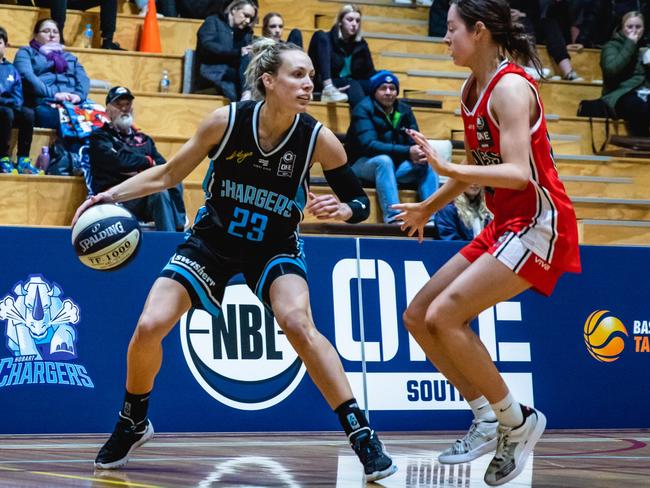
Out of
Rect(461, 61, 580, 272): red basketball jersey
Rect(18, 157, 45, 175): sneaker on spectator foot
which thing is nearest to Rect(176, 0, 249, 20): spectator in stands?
Rect(18, 157, 45, 175): sneaker on spectator foot

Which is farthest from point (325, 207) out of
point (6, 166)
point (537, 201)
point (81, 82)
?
point (81, 82)

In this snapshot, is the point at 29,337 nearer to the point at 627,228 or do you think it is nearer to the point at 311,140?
the point at 311,140

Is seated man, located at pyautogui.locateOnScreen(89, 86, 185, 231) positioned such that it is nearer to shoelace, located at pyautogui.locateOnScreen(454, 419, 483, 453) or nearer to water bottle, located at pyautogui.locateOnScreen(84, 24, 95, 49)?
water bottle, located at pyautogui.locateOnScreen(84, 24, 95, 49)

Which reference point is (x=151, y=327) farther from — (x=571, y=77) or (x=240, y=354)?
(x=571, y=77)

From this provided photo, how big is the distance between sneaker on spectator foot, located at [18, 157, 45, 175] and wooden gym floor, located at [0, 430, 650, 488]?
3.61 metres

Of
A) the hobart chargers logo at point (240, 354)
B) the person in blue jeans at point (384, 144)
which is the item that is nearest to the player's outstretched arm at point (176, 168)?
the hobart chargers logo at point (240, 354)

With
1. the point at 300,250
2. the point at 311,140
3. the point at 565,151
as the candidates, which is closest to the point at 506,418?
the point at 300,250

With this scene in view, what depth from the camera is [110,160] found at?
914 centimetres

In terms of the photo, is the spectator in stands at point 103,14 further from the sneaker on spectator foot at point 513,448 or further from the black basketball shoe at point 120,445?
the sneaker on spectator foot at point 513,448

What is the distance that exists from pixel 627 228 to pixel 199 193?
4451 mm

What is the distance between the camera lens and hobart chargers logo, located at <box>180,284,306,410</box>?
270 inches

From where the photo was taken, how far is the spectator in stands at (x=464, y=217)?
895 centimetres

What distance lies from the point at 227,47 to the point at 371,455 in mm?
7172

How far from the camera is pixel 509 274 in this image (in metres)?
4.51
